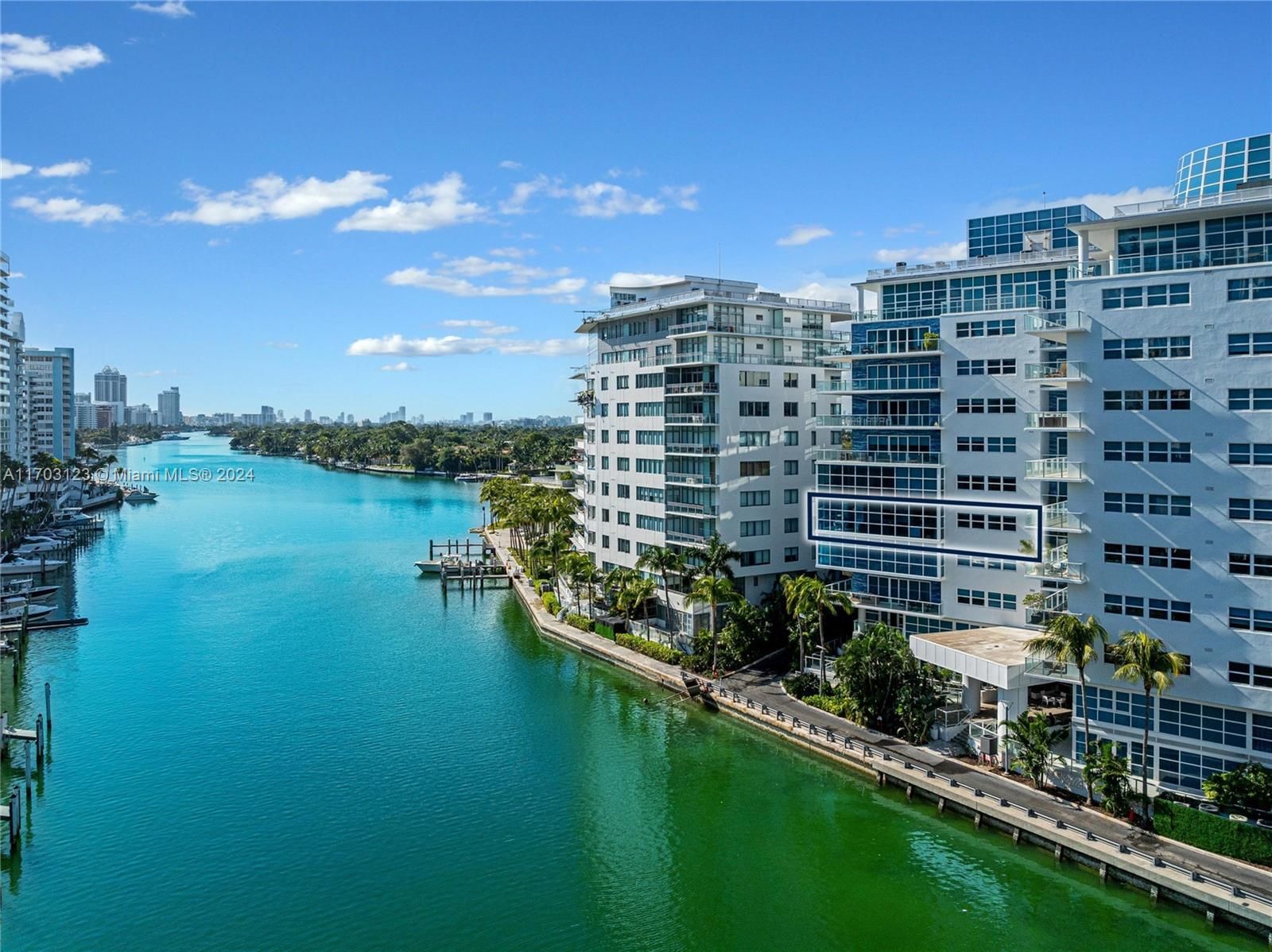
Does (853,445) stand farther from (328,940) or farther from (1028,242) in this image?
(328,940)

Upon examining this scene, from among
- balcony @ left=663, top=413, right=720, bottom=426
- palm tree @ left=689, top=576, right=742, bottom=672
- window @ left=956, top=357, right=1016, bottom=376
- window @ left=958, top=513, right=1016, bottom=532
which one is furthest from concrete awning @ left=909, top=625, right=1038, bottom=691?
balcony @ left=663, top=413, right=720, bottom=426

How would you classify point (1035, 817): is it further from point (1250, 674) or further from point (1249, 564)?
point (1249, 564)

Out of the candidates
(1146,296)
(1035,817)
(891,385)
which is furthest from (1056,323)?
(1035,817)

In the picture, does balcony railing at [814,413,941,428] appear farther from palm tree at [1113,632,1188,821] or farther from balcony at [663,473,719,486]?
palm tree at [1113,632,1188,821]

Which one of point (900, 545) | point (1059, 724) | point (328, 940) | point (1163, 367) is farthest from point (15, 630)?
point (1163, 367)

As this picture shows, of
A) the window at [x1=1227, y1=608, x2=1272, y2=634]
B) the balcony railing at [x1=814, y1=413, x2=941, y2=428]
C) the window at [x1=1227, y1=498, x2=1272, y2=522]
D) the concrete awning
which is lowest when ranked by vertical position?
the concrete awning

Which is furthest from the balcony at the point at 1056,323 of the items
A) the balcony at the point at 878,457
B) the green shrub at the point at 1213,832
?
the green shrub at the point at 1213,832
